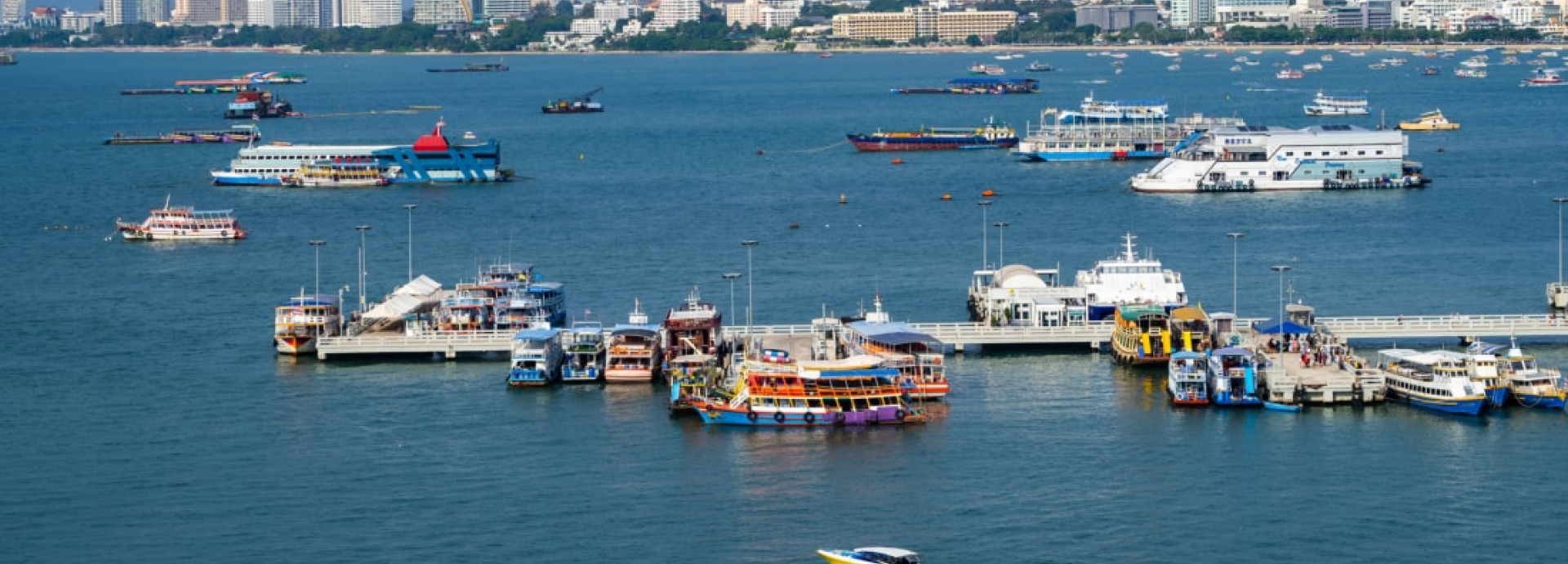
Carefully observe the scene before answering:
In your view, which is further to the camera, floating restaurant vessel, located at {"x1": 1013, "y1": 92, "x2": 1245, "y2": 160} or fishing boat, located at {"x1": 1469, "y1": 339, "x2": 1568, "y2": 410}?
floating restaurant vessel, located at {"x1": 1013, "y1": 92, "x2": 1245, "y2": 160}

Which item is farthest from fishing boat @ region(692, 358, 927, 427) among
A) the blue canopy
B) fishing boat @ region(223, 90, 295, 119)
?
fishing boat @ region(223, 90, 295, 119)

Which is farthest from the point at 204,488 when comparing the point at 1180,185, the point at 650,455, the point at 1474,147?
the point at 1474,147

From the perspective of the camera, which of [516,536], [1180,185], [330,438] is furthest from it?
[1180,185]

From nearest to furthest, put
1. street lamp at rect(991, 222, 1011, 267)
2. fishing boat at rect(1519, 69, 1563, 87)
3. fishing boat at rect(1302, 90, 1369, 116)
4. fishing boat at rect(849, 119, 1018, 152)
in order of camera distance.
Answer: street lamp at rect(991, 222, 1011, 267), fishing boat at rect(849, 119, 1018, 152), fishing boat at rect(1302, 90, 1369, 116), fishing boat at rect(1519, 69, 1563, 87)

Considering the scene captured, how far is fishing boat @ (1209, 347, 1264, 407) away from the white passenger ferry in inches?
1302

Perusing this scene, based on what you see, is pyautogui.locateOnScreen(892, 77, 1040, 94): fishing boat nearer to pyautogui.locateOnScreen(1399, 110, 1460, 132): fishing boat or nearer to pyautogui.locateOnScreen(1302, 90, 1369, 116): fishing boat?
pyautogui.locateOnScreen(1302, 90, 1369, 116): fishing boat

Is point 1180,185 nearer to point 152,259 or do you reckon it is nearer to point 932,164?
point 932,164

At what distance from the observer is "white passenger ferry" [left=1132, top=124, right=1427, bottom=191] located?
67938 millimetres

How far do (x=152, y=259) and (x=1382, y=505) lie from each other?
111 feet

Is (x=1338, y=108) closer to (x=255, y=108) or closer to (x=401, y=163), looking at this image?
(x=401, y=163)

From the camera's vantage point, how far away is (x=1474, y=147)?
8394cm

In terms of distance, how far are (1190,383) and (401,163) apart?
43776 millimetres

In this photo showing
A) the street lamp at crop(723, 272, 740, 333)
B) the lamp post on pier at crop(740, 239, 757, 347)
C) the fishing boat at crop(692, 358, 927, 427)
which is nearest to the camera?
the fishing boat at crop(692, 358, 927, 427)

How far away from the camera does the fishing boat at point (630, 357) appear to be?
3756cm
